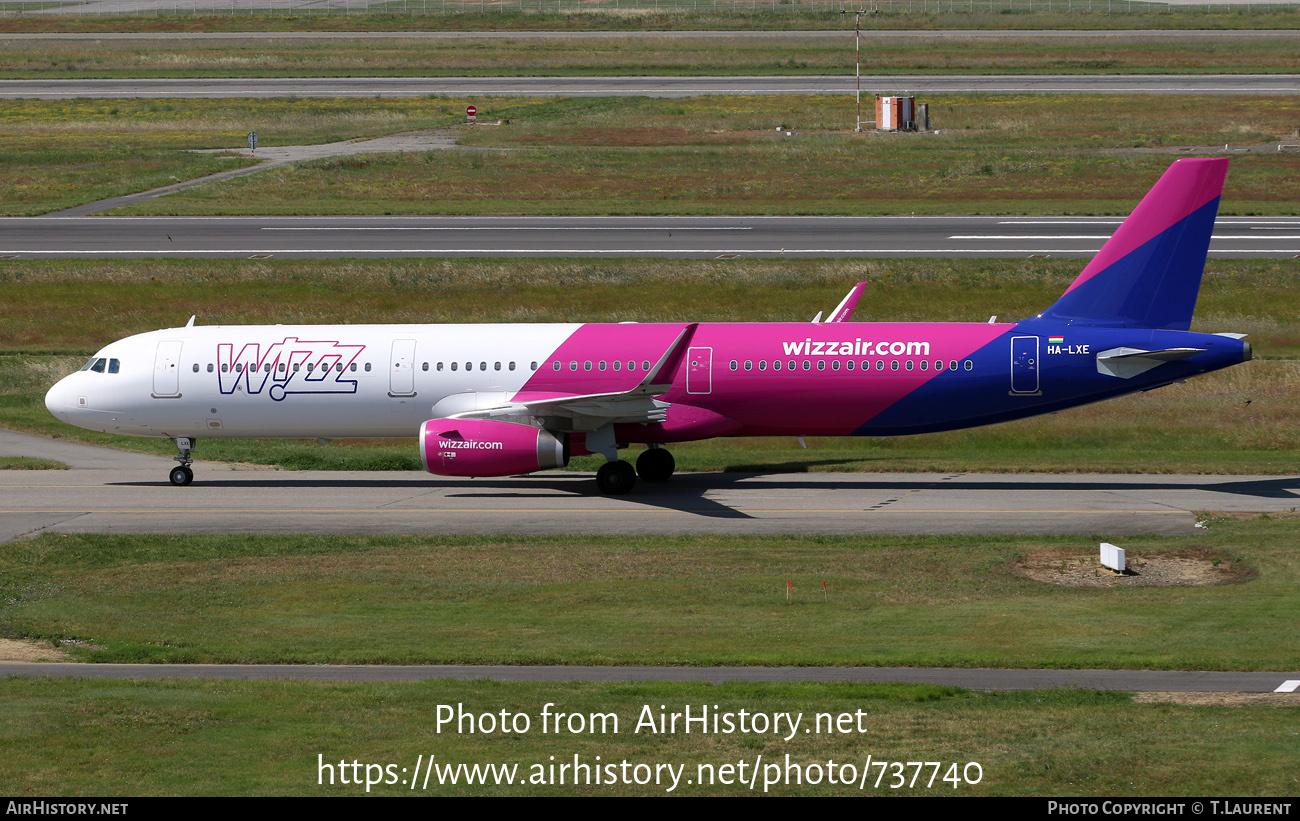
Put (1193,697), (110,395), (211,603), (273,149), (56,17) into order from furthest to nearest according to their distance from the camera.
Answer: (56,17) < (273,149) < (110,395) < (211,603) < (1193,697)

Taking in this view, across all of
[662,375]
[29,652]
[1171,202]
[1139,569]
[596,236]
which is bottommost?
[29,652]

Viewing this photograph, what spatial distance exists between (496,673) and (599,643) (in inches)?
87.8

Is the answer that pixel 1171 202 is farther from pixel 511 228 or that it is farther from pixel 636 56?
pixel 636 56

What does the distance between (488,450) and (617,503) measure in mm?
3695

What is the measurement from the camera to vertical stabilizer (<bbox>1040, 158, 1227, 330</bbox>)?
37.4 metres

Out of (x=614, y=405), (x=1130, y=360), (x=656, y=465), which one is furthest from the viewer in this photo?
(x=656, y=465)

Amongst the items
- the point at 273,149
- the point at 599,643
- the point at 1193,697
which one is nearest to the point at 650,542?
the point at 599,643

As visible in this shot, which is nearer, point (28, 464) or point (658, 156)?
point (28, 464)

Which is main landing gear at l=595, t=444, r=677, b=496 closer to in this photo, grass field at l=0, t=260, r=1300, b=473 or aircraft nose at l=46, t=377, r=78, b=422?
grass field at l=0, t=260, r=1300, b=473

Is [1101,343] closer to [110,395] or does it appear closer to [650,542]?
[650,542]

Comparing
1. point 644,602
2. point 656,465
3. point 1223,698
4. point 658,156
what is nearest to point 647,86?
point 658,156

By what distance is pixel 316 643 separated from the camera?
24.3 metres

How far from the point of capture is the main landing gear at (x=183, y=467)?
3953cm

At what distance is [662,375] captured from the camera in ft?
119
